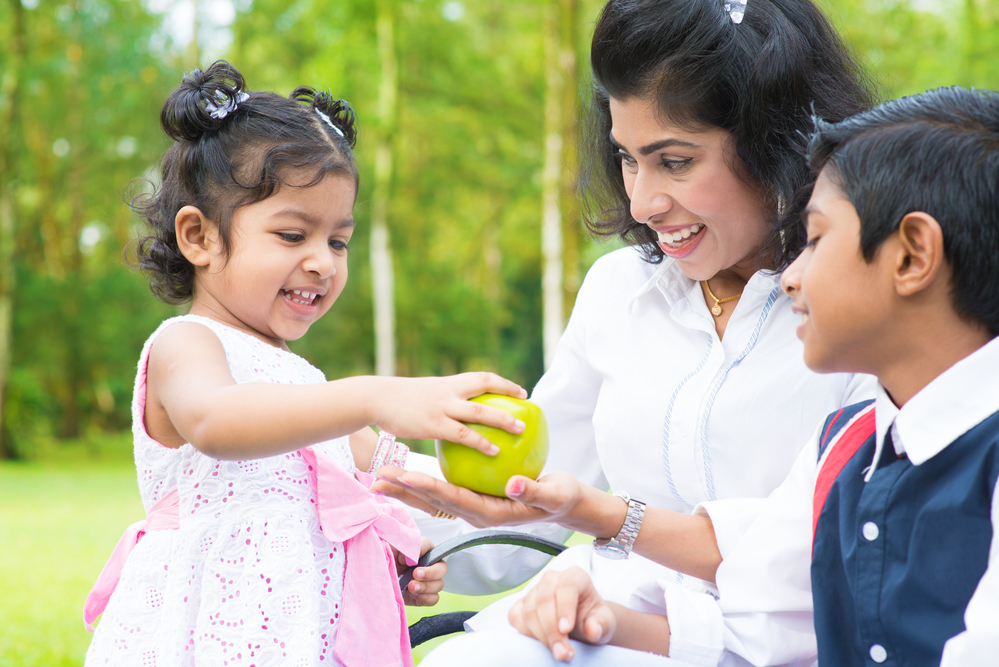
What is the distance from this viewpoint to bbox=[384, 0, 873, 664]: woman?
1918 mm

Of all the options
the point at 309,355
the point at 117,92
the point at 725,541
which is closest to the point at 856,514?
the point at 725,541

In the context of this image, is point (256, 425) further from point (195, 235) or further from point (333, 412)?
point (195, 235)

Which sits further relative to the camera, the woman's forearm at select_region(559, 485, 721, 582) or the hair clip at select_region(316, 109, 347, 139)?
the hair clip at select_region(316, 109, 347, 139)

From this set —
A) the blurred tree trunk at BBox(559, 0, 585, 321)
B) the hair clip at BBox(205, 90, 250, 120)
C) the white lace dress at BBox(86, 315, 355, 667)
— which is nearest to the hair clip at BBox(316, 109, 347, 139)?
the hair clip at BBox(205, 90, 250, 120)

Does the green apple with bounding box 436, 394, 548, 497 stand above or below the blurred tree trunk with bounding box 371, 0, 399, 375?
below

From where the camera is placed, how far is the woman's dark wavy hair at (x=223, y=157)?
1.94 meters

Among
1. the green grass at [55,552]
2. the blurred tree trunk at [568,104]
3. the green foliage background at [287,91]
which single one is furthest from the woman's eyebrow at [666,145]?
the blurred tree trunk at [568,104]

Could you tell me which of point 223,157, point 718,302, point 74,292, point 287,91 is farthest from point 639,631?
point 74,292

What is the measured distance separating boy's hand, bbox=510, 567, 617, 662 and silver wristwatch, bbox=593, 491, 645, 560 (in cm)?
17

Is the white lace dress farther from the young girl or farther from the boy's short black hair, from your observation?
the boy's short black hair

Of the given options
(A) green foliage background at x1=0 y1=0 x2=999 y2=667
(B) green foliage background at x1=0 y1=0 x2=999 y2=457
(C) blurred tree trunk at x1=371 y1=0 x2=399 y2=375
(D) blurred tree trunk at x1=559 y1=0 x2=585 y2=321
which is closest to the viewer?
(D) blurred tree trunk at x1=559 y1=0 x2=585 y2=321

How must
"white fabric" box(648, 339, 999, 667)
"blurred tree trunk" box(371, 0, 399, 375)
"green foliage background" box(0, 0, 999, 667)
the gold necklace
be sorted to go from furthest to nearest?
"blurred tree trunk" box(371, 0, 399, 375) < "green foliage background" box(0, 0, 999, 667) < the gold necklace < "white fabric" box(648, 339, 999, 667)

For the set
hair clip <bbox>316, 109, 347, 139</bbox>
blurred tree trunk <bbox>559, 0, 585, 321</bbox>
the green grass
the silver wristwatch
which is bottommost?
the green grass

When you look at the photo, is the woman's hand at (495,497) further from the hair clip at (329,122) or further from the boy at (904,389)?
the hair clip at (329,122)
